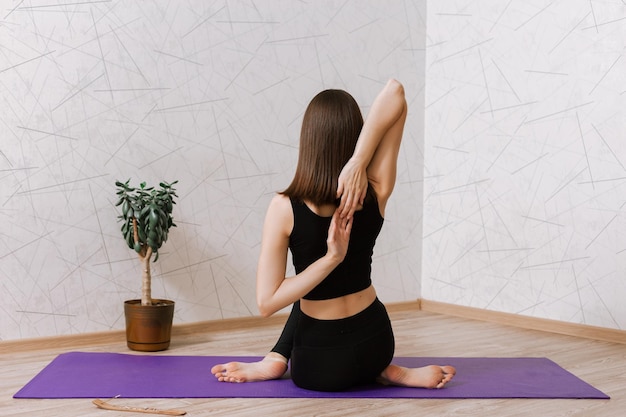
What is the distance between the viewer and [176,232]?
3.43 m

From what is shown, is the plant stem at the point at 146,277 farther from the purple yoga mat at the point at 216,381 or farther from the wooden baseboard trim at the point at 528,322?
the wooden baseboard trim at the point at 528,322

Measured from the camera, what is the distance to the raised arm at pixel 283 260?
7.27 ft

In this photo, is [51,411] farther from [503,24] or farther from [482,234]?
[503,24]

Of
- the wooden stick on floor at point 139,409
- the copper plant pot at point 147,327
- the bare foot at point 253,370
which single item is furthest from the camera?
the copper plant pot at point 147,327

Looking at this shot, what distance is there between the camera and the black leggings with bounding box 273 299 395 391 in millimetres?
2297

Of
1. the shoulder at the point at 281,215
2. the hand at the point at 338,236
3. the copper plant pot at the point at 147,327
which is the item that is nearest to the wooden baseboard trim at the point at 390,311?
the copper plant pot at the point at 147,327

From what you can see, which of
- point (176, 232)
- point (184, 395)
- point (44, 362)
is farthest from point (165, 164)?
point (184, 395)

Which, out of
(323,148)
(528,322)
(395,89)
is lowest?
(528,322)

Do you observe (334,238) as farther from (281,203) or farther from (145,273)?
(145,273)

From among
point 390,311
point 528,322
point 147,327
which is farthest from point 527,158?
point 147,327

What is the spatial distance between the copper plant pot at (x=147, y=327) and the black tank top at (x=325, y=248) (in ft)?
3.00

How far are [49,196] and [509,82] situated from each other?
83.8 inches

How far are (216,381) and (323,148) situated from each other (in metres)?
0.82

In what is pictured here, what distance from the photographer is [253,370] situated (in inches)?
98.7
